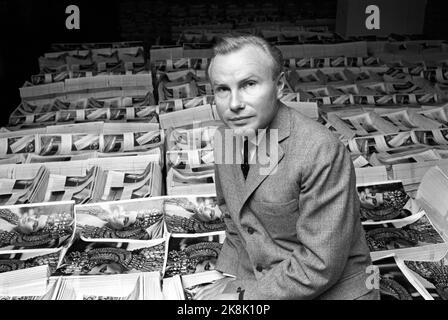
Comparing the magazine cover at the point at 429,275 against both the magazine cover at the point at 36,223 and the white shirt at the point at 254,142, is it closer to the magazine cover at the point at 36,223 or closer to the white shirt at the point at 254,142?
the white shirt at the point at 254,142

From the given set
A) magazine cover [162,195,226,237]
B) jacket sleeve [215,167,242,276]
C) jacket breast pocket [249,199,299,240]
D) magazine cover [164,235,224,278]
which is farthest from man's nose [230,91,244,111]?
magazine cover [162,195,226,237]

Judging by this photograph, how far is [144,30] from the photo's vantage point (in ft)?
19.5

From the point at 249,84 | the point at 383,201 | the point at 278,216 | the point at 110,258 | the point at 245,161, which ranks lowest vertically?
the point at 110,258

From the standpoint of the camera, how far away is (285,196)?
4.07 feet

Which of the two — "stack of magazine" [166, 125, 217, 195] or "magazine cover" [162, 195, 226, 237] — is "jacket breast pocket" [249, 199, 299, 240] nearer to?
"magazine cover" [162, 195, 226, 237]

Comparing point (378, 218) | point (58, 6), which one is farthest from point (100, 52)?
point (378, 218)

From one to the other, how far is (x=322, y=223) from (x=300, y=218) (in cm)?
6

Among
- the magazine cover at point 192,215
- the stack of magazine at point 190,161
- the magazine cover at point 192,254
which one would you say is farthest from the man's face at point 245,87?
the stack of magazine at point 190,161

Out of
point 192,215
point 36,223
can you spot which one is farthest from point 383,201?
point 36,223

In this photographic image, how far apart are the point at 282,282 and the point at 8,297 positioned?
0.79m

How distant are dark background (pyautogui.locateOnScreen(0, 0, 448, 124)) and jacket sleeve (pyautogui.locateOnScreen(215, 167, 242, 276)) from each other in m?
2.36

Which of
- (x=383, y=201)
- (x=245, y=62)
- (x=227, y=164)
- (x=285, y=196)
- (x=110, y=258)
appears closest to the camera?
(x=245, y=62)

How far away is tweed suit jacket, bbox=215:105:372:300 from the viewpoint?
1.16 meters

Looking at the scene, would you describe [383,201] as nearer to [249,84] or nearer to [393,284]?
[393,284]
